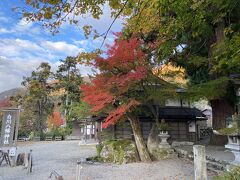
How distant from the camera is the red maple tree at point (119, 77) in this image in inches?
498

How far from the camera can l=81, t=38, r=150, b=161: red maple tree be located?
1264cm

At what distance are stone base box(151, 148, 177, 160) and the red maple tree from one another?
302 cm

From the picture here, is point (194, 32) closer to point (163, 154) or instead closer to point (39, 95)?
point (163, 154)

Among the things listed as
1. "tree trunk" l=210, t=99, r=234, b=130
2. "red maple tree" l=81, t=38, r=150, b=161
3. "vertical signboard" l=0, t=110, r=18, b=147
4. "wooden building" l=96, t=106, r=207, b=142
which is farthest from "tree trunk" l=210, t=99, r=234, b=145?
"vertical signboard" l=0, t=110, r=18, b=147

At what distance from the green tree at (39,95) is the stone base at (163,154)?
90.8 feet

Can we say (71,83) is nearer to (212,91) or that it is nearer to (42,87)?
(42,87)

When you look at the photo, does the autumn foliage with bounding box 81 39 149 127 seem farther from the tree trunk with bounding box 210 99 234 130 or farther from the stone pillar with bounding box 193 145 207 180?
the stone pillar with bounding box 193 145 207 180

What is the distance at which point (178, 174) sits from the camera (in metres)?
9.91

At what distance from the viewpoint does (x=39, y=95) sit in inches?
1521

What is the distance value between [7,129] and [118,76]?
7.75 meters

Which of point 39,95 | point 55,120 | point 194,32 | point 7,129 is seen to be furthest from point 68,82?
point 194,32

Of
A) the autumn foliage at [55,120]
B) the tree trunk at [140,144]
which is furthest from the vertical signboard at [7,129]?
the autumn foliage at [55,120]

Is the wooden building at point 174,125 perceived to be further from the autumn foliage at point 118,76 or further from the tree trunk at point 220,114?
the autumn foliage at point 118,76

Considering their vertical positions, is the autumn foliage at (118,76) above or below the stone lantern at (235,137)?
above
